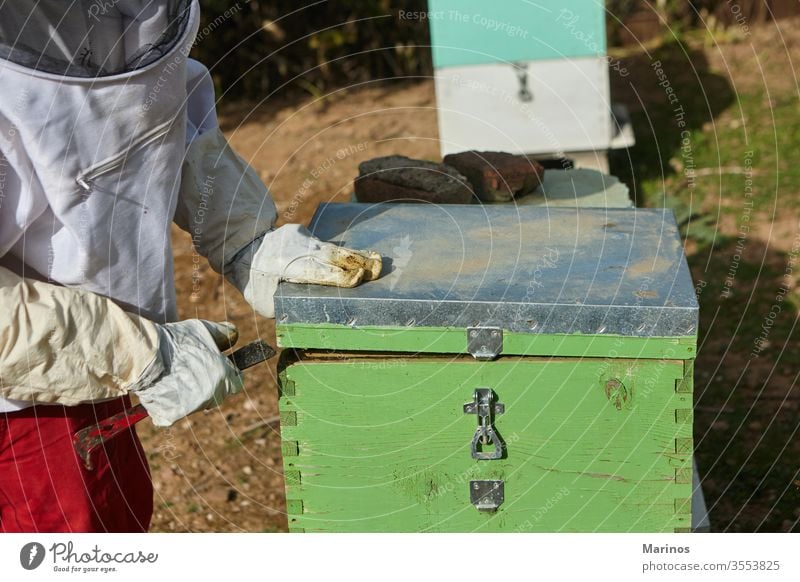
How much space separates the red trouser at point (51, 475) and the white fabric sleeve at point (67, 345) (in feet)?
0.44

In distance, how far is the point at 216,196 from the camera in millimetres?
2260

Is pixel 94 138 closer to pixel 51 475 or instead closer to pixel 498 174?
pixel 51 475

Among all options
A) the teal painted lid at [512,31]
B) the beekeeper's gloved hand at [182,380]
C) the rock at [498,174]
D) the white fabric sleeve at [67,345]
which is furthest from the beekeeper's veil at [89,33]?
the teal painted lid at [512,31]

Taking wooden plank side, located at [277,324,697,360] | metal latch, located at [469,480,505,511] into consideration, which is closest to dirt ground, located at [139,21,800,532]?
metal latch, located at [469,480,505,511]

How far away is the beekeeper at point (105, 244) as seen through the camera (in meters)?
1.85

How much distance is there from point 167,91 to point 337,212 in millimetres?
627

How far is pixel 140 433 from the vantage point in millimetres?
3621

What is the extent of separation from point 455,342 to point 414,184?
1.08 m

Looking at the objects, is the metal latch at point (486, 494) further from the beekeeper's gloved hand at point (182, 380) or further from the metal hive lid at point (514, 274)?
the beekeeper's gloved hand at point (182, 380)

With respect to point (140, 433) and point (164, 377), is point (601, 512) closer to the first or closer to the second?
point (164, 377)

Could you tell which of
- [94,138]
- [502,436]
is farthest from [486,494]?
[94,138]

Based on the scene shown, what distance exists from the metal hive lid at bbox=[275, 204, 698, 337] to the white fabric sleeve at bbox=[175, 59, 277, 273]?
0.60 ft

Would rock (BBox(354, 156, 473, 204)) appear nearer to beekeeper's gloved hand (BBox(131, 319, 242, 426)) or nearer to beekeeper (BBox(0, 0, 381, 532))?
beekeeper (BBox(0, 0, 381, 532))

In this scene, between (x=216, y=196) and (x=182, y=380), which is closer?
(x=182, y=380)
